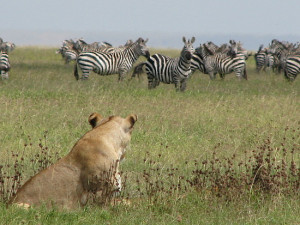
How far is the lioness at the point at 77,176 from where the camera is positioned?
573 centimetres

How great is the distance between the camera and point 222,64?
25484 mm

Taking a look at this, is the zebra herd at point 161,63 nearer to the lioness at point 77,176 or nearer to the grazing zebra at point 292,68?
the grazing zebra at point 292,68

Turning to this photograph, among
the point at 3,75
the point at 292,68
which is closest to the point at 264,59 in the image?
the point at 292,68

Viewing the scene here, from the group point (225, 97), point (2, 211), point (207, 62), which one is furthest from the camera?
point (207, 62)

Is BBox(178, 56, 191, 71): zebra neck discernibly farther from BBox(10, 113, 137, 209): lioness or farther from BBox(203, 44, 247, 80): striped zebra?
BBox(10, 113, 137, 209): lioness

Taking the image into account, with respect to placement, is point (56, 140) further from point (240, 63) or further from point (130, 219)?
point (240, 63)

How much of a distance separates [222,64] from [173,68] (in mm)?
7034

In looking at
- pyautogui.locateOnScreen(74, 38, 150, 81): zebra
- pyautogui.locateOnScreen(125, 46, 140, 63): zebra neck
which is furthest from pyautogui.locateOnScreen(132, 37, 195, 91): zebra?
pyautogui.locateOnScreen(125, 46, 140, 63): zebra neck

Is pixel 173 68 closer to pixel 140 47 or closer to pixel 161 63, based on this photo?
pixel 161 63

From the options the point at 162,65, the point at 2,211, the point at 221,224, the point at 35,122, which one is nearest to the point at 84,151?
the point at 2,211

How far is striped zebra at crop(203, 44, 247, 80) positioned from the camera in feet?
82.8

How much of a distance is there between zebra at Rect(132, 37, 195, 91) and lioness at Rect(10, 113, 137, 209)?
1218 centimetres

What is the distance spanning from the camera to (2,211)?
5.47 meters

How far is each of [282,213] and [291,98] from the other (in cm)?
1038
